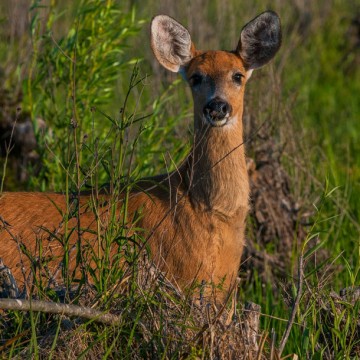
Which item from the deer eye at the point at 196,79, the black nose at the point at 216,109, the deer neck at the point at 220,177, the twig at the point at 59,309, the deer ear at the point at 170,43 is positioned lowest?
the twig at the point at 59,309

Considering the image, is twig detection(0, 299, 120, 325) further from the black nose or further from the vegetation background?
the black nose

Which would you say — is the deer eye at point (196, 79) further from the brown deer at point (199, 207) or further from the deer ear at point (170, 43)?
the deer ear at point (170, 43)

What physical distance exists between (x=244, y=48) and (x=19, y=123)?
222cm

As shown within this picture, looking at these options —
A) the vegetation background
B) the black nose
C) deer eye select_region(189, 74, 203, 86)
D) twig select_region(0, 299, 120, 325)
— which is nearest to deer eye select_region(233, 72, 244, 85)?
deer eye select_region(189, 74, 203, 86)

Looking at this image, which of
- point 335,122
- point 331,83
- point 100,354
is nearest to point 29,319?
point 100,354

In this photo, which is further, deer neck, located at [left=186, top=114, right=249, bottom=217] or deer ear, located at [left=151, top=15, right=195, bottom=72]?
deer ear, located at [left=151, top=15, right=195, bottom=72]

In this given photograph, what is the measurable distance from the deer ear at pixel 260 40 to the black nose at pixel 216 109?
0.65 metres

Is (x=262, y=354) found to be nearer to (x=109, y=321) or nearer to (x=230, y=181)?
(x=109, y=321)

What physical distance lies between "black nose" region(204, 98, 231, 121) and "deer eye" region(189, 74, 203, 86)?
289mm

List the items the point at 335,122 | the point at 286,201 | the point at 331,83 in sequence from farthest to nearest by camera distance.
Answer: the point at 331,83 < the point at 335,122 < the point at 286,201

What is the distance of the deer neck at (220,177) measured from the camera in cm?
562

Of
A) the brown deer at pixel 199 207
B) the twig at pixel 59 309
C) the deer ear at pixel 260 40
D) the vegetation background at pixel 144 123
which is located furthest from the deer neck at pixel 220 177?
the twig at pixel 59 309

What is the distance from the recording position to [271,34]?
6258 mm

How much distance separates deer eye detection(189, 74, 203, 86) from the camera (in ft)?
19.4
